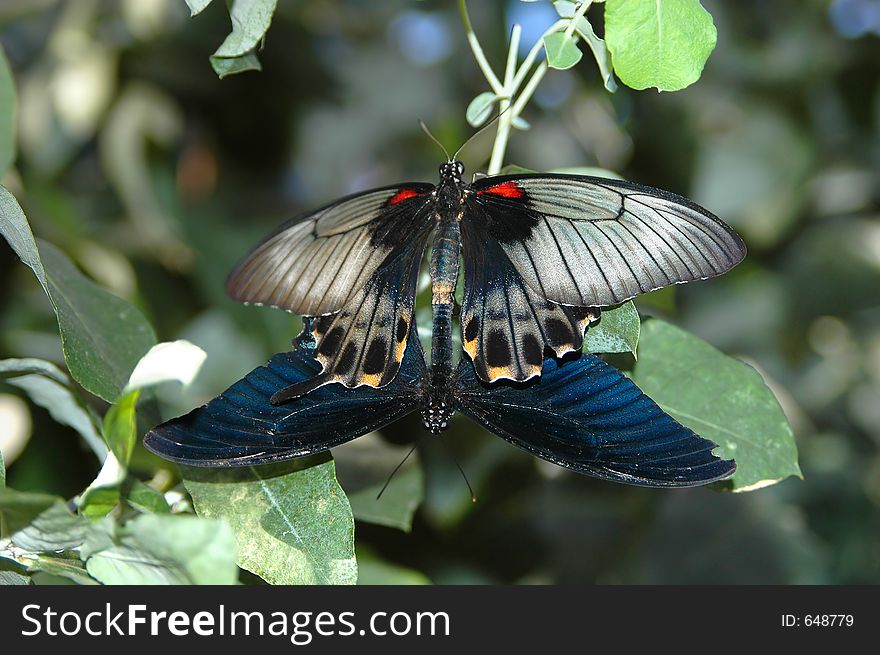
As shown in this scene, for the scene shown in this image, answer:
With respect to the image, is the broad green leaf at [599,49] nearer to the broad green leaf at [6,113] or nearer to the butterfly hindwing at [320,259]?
the butterfly hindwing at [320,259]

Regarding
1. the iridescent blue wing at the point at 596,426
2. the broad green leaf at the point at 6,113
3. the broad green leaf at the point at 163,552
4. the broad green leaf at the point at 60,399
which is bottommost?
the broad green leaf at the point at 163,552

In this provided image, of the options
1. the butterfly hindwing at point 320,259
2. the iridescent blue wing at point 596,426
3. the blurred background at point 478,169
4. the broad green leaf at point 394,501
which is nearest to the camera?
the iridescent blue wing at point 596,426

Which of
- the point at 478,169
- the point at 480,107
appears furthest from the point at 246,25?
the point at 478,169

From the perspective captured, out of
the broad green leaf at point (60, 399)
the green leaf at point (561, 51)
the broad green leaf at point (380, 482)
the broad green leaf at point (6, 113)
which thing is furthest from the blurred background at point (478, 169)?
the green leaf at point (561, 51)

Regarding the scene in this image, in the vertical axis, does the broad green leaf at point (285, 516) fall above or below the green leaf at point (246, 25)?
below

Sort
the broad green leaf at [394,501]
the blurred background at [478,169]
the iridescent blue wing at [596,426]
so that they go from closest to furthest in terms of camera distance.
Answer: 1. the iridescent blue wing at [596,426]
2. the broad green leaf at [394,501]
3. the blurred background at [478,169]

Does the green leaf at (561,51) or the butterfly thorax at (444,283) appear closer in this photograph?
the green leaf at (561,51)

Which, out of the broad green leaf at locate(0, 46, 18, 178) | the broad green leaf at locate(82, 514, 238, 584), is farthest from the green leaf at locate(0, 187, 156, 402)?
the broad green leaf at locate(82, 514, 238, 584)

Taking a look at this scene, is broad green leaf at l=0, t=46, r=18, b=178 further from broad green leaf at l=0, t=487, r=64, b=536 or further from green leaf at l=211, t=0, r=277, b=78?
broad green leaf at l=0, t=487, r=64, b=536
